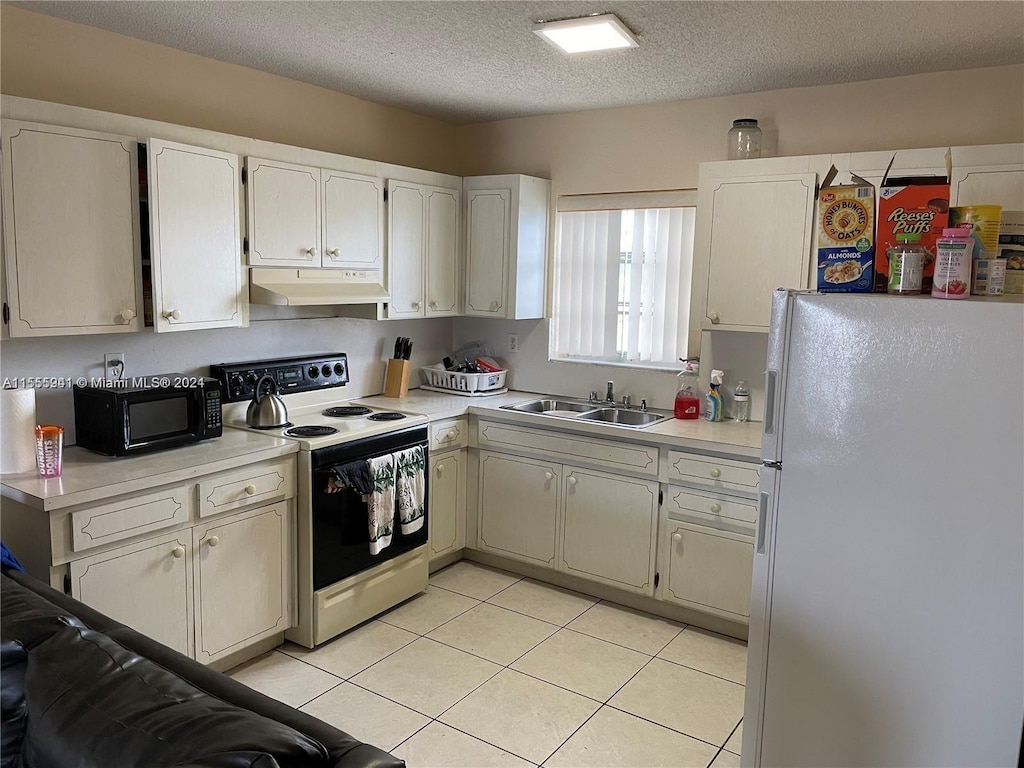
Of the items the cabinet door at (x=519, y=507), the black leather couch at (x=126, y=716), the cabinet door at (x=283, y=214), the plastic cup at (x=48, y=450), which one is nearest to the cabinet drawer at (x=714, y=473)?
the cabinet door at (x=519, y=507)

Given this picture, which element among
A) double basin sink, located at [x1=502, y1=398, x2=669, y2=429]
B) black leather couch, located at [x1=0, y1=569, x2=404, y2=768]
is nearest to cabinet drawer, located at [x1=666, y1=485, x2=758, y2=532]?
double basin sink, located at [x1=502, y1=398, x2=669, y2=429]

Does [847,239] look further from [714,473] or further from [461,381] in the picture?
[461,381]

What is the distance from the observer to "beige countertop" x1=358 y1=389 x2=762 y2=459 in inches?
133

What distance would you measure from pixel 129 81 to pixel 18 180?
0.78m

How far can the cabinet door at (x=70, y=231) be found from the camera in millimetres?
2545

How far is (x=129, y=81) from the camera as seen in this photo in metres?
3.08

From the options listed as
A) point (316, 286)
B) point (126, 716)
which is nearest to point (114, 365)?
point (316, 286)

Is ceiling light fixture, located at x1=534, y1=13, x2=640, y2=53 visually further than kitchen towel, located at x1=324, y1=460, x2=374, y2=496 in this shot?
No

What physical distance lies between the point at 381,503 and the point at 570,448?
0.98 meters

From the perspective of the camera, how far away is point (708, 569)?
11.4 ft

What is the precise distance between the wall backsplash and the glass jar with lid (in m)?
2.04

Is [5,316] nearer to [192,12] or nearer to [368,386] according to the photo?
[192,12]

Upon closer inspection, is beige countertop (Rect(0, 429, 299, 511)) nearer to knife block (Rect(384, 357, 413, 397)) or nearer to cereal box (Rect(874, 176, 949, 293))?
knife block (Rect(384, 357, 413, 397))

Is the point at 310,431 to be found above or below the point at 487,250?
below
